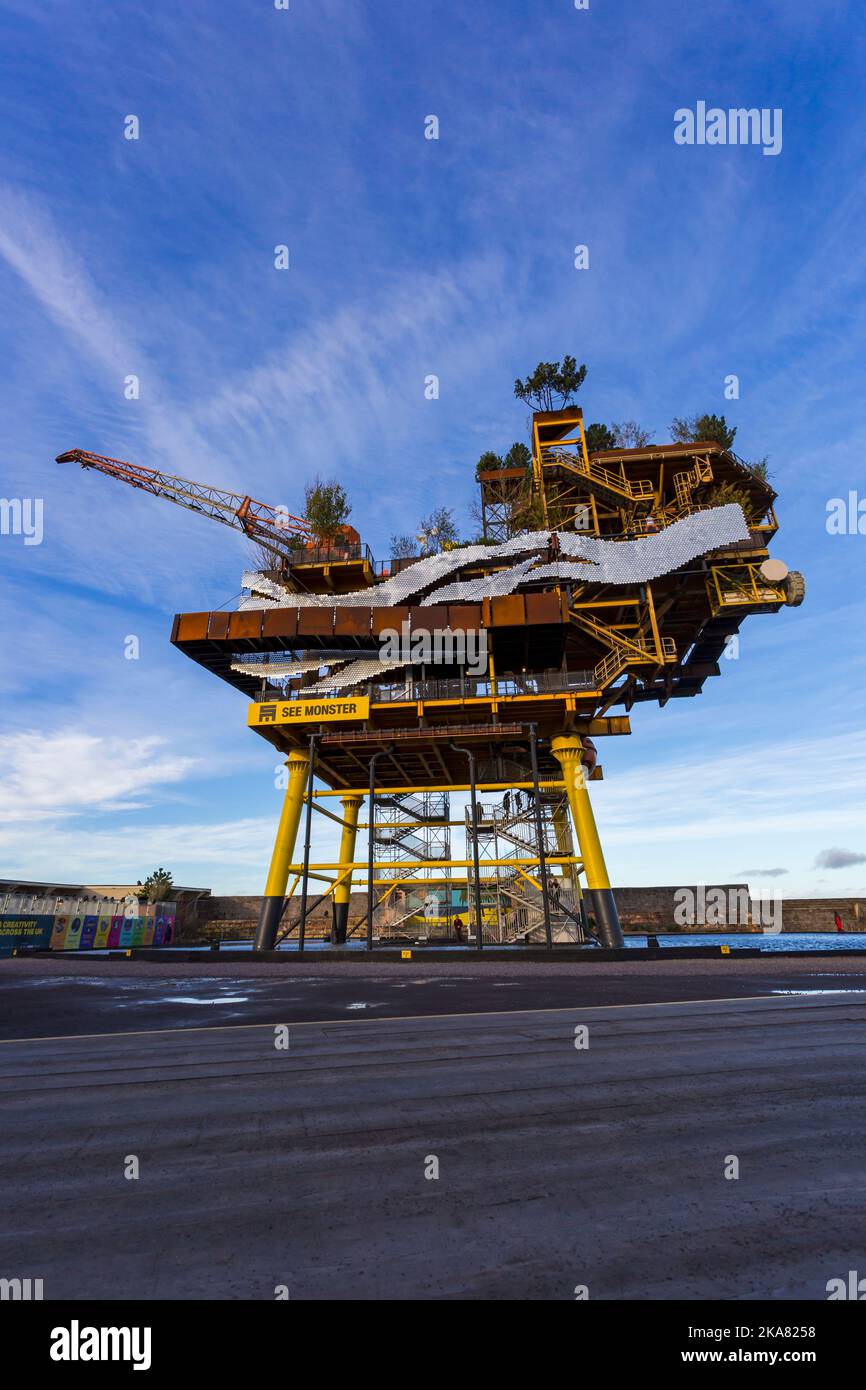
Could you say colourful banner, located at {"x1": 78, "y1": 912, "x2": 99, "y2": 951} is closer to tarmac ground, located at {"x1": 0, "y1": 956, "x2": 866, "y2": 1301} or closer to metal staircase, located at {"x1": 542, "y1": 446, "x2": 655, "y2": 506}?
metal staircase, located at {"x1": 542, "y1": 446, "x2": 655, "y2": 506}

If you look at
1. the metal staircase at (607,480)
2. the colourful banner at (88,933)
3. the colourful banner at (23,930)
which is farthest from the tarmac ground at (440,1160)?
the colourful banner at (88,933)

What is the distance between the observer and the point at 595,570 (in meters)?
35.0

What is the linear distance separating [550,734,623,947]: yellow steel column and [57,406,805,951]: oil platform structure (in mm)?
106

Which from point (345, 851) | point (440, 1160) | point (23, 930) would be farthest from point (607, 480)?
point (23, 930)

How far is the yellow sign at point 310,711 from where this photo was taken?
1313 inches

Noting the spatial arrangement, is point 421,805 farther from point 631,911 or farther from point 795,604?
point 631,911

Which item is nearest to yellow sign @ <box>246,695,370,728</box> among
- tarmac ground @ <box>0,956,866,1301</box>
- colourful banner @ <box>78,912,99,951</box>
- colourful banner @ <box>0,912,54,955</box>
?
colourful banner @ <box>0,912,54,955</box>

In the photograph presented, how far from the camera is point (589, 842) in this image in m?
32.4

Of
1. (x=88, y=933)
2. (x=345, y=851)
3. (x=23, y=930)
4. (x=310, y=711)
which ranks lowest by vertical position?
(x=88, y=933)

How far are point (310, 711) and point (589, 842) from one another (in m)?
15.7

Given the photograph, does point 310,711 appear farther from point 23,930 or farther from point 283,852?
point 23,930

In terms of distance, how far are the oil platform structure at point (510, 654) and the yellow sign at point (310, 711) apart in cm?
8

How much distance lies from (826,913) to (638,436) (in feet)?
204

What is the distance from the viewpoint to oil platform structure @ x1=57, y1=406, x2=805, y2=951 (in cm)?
3347
